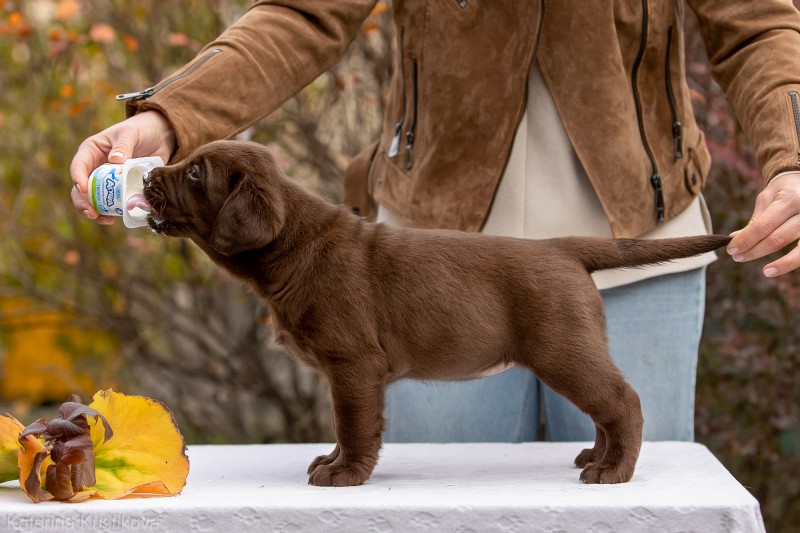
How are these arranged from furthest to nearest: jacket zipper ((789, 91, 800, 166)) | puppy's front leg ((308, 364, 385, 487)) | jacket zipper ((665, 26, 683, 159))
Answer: jacket zipper ((665, 26, 683, 159)) → jacket zipper ((789, 91, 800, 166)) → puppy's front leg ((308, 364, 385, 487))

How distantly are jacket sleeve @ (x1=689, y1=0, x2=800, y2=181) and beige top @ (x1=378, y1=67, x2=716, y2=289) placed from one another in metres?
0.40

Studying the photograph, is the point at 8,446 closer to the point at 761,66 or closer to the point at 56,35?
the point at 761,66

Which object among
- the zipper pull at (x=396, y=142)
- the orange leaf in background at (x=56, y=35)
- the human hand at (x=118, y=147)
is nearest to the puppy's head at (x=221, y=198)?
the human hand at (x=118, y=147)

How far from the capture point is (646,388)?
310cm

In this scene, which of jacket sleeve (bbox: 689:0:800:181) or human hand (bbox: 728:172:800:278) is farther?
jacket sleeve (bbox: 689:0:800:181)

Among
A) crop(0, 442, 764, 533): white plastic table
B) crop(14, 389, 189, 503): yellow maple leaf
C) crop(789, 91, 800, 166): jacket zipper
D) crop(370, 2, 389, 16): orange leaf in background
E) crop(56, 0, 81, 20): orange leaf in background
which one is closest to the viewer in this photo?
crop(0, 442, 764, 533): white plastic table

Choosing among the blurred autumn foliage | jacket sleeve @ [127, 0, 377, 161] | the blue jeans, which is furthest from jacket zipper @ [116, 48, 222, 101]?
the blurred autumn foliage

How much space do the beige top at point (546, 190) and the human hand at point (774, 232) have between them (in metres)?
0.64

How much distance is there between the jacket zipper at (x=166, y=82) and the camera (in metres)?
2.66

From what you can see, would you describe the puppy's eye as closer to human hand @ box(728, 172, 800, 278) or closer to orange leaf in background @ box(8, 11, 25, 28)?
human hand @ box(728, 172, 800, 278)

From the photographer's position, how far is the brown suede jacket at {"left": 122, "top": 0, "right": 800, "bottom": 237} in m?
2.88

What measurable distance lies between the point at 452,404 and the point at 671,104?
112cm

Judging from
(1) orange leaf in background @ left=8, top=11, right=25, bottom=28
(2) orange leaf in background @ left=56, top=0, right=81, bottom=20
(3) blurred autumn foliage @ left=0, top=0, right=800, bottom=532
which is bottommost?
(3) blurred autumn foliage @ left=0, top=0, right=800, bottom=532

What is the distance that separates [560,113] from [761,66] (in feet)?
1.82
